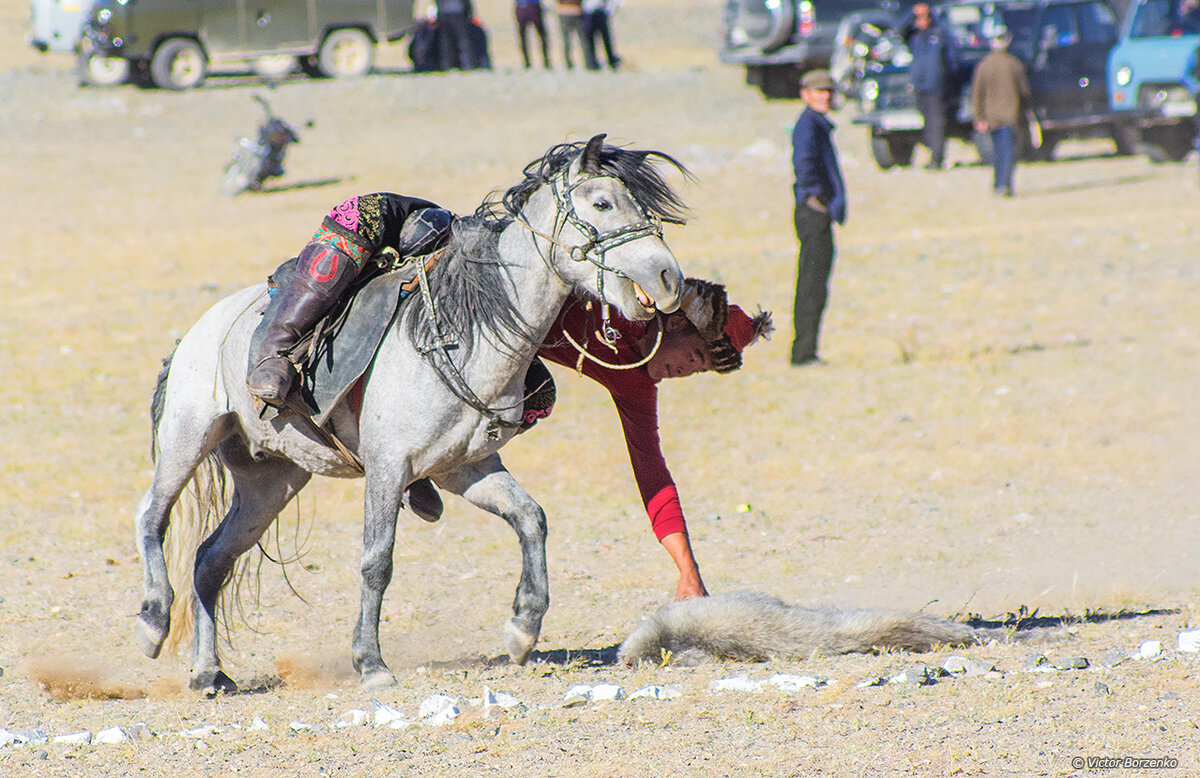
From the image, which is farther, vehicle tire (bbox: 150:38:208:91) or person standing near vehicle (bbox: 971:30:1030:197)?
vehicle tire (bbox: 150:38:208:91)

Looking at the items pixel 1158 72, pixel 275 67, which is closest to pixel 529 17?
pixel 275 67

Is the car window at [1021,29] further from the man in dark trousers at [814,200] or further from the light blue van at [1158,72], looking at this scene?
the man in dark trousers at [814,200]

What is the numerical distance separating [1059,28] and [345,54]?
41.1ft

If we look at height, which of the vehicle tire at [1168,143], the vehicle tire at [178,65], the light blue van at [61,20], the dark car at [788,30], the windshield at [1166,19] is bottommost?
the vehicle tire at [1168,143]

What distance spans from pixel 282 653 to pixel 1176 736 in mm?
3617

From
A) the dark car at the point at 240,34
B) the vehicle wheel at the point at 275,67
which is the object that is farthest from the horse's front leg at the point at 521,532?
the vehicle wheel at the point at 275,67

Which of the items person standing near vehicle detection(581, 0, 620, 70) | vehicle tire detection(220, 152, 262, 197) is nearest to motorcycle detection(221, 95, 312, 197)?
vehicle tire detection(220, 152, 262, 197)

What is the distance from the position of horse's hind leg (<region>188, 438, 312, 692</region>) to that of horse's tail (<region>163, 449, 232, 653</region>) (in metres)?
0.13

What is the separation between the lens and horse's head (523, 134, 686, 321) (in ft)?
14.6

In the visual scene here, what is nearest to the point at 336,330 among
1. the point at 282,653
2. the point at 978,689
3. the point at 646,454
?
the point at 646,454

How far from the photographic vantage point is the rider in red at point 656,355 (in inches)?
208

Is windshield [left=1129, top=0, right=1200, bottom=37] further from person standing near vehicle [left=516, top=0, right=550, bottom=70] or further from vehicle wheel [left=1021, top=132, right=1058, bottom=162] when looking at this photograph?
person standing near vehicle [left=516, top=0, right=550, bottom=70]

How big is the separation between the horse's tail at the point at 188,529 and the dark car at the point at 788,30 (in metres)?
20.3

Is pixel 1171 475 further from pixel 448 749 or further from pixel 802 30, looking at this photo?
pixel 802 30
